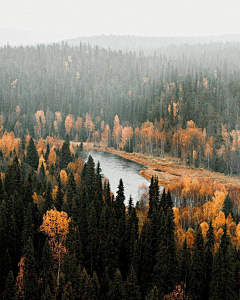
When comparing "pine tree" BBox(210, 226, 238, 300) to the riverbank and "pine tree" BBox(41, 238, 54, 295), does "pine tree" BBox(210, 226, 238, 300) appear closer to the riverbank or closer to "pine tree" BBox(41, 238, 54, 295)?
"pine tree" BBox(41, 238, 54, 295)

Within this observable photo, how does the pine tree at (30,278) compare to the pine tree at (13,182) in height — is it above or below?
below

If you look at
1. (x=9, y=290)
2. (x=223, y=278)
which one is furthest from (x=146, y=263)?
(x=9, y=290)

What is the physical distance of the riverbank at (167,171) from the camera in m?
132

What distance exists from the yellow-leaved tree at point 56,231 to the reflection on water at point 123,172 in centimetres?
3312

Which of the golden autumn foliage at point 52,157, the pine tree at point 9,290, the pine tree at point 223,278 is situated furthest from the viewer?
the golden autumn foliage at point 52,157

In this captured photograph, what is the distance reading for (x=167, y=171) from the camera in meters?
144

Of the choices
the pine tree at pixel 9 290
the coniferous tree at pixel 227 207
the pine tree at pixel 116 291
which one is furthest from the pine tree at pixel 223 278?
the pine tree at pixel 9 290

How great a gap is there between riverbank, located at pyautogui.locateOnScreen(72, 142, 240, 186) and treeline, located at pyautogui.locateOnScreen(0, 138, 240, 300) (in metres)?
46.9

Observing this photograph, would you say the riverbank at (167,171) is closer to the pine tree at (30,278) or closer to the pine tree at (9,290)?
the pine tree at (30,278)

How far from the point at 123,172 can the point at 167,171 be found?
859 inches

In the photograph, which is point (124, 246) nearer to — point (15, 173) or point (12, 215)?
point (12, 215)

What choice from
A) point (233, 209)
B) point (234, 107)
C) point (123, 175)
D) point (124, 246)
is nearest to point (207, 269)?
point (124, 246)

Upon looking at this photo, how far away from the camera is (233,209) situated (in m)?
88.2

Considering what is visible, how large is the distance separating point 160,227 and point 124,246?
8.95m
